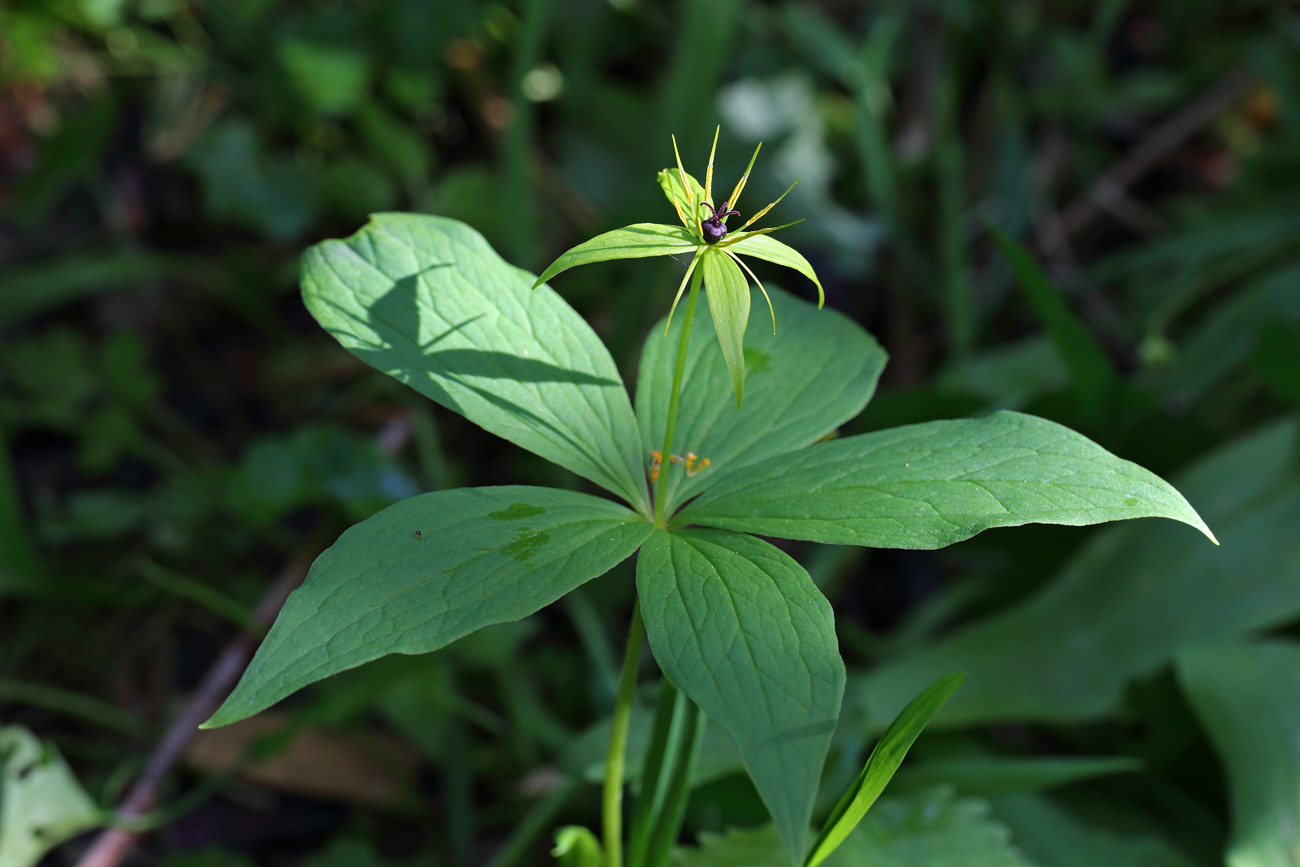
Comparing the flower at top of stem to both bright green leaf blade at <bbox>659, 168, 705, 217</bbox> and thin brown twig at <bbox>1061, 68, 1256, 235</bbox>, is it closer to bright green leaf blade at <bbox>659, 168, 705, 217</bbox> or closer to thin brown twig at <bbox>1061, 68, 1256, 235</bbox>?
bright green leaf blade at <bbox>659, 168, 705, 217</bbox>

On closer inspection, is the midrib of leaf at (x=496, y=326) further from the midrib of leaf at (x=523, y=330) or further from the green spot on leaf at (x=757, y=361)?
the green spot on leaf at (x=757, y=361)

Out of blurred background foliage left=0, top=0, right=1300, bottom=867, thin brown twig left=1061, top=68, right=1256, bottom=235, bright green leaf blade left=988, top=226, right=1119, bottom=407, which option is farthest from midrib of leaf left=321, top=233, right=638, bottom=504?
thin brown twig left=1061, top=68, right=1256, bottom=235

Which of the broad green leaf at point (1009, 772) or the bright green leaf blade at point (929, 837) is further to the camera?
the broad green leaf at point (1009, 772)

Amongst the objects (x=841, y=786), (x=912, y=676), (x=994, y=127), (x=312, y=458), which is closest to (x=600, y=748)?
(x=841, y=786)

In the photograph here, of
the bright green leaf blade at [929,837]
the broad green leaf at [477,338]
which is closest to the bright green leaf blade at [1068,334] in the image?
the bright green leaf blade at [929,837]

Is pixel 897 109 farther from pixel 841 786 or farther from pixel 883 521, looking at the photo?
pixel 883 521

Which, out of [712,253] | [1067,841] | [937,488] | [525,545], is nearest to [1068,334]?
[1067,841]

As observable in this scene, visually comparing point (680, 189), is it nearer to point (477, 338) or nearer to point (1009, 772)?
point (477, 338)
